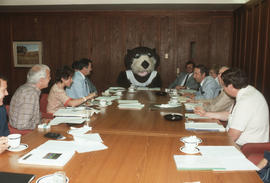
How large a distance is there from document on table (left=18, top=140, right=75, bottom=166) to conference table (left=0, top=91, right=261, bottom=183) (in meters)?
0.04

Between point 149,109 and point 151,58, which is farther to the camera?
point 151,58

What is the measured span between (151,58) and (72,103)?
334 cm

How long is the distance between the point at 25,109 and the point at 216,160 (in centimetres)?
184

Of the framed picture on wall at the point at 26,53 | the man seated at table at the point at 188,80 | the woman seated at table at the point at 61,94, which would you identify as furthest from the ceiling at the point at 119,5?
the woman seated at table at the point at 61,94

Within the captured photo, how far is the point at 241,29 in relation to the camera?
625cm

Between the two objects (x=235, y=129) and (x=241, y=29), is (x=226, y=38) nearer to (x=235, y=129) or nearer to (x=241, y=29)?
(x=241, y=29)

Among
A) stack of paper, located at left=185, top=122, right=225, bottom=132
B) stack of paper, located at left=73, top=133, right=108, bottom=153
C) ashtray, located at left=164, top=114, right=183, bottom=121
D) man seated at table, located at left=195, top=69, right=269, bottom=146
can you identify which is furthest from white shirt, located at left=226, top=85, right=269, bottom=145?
stack of paper, located at left=73, top=133, right=108, bottom=153

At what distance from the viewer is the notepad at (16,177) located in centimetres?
130

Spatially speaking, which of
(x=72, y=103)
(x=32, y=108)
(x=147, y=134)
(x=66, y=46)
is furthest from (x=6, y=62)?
(x=147, y=134)

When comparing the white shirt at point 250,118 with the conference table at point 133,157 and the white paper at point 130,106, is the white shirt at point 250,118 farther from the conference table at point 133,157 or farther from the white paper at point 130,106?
the white paper at point 130,106

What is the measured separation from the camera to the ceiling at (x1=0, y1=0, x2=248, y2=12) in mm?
6086

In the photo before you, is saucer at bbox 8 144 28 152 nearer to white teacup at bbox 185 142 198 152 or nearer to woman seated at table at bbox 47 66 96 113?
white teacup at bbox 185 142 198 152

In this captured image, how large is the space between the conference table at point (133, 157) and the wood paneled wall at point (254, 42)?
117 inches

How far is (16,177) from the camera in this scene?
134 centimetres
